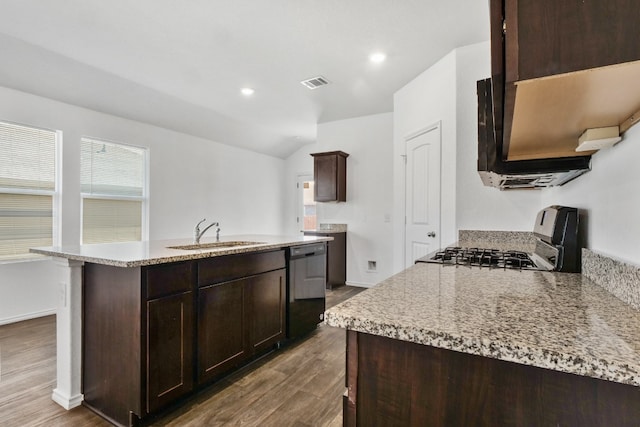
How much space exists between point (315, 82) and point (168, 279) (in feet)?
9.46

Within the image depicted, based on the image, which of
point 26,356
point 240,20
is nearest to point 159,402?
point 26,356

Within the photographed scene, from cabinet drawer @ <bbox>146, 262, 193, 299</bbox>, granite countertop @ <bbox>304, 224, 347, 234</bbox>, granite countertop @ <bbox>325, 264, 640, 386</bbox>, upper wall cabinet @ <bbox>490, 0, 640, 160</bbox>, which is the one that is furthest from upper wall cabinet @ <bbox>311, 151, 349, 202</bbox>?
upper wall cabinet @ <bbox>490, 0, 640, 160</bbox>

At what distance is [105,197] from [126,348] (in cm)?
317

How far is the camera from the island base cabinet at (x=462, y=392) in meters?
0.55

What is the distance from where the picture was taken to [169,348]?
5.81ft

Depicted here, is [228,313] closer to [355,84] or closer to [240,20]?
[240,20]

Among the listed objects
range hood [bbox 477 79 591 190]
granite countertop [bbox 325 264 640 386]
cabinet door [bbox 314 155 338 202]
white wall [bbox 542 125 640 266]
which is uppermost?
cabinet door [bbox 314 155 338 202]

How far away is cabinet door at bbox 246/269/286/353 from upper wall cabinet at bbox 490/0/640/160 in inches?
81.4

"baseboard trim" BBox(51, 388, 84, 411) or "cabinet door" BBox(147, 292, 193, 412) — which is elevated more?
"cabinet door" BBox(147, 292, 193, 412)

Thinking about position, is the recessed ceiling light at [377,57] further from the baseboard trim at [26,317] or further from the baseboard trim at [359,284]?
the baseboard trim at [26,317]

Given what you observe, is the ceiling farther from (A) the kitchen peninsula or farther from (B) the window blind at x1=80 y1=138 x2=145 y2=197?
(A) the kitchen peninsula

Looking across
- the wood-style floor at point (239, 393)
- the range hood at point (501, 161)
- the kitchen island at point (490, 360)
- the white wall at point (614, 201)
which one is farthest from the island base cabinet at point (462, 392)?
the wood-style floor at point (239, 393)

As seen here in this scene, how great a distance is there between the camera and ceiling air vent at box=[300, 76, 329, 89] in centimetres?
363

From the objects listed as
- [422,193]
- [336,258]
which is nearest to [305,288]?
[422,193]
